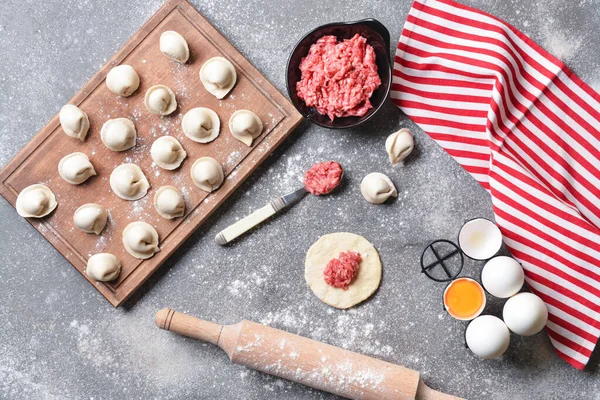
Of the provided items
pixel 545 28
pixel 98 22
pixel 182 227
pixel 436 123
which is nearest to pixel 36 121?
pixel 98 22

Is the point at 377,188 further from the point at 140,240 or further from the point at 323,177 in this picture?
the point at 140,240

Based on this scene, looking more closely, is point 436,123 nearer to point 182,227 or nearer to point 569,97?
point 569,97

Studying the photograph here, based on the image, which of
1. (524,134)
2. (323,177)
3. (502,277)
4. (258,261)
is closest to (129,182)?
(258,261)

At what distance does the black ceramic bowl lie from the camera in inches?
81.7

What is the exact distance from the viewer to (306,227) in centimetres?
221

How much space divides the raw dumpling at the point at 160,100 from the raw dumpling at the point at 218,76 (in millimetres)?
134

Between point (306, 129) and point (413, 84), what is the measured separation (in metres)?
0.44

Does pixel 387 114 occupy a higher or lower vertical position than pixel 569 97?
lower

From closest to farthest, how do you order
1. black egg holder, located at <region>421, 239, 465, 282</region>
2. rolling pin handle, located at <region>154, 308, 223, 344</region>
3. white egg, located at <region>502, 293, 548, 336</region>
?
1. white egg, located at <region>502, 293, 548, 336</region>
2. rolling pin handle, located at <region>154, 308, 223, 344</region>
3. black egg holder, located at <region>421, 239, 465, 282</region>

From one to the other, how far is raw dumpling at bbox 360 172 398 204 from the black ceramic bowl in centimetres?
22

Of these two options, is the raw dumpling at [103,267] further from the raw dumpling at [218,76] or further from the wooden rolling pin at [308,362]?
the raw dumpling at [218,76]

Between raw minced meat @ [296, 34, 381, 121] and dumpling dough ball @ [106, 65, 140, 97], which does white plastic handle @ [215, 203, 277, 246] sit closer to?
raw minced meat @ [296, 34, 381, 121]

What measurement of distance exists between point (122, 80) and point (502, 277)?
1.51 meters

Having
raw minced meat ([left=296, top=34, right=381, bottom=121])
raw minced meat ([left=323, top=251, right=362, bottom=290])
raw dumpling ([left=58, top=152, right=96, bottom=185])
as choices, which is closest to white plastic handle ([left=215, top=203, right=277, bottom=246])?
raw minced meat ([left=323, top=251, right=362, bottom=290])
